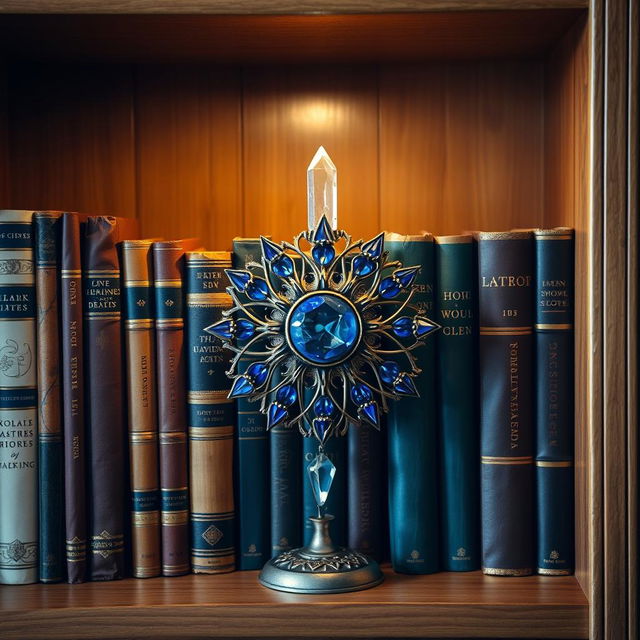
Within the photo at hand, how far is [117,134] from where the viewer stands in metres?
1.06

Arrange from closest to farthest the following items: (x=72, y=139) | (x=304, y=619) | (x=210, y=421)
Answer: (x=304, y=619) → (x=210, y=421) → (x=72, y=139)

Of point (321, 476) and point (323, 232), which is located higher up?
point (323, 232)

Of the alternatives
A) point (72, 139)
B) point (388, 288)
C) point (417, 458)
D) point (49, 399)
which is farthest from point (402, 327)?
point (72, 139)

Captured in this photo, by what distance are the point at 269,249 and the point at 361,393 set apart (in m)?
0.16

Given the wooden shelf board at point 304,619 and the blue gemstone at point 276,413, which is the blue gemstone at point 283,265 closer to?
the blue gemstone at point 276,413

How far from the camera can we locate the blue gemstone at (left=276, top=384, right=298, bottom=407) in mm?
841

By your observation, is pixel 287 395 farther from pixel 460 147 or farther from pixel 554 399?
pixel 460 147

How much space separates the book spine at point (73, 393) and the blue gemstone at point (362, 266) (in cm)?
28

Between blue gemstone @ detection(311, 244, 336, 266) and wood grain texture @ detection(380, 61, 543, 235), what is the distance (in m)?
0.25

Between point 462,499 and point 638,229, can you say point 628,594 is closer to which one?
point 462,499

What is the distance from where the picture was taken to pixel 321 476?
0.87 meters

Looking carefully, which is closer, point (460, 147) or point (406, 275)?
point (406, 275)

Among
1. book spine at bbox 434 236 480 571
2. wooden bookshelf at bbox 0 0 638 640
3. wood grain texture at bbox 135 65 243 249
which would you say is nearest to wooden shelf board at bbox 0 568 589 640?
wooden bookshelf at bbox 0 0 638 640

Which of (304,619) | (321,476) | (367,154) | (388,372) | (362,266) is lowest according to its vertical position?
(304,619)
